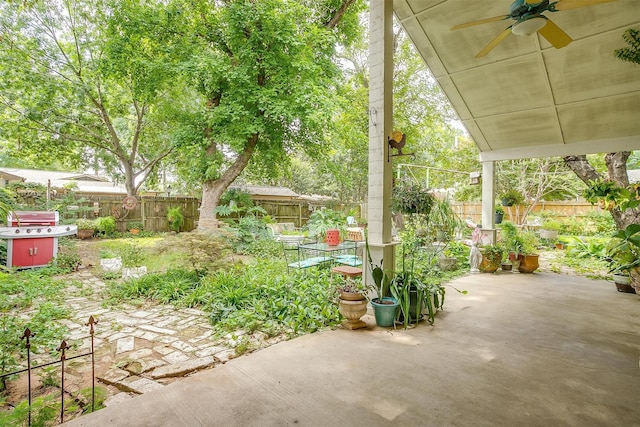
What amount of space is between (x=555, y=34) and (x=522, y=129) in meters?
3.09

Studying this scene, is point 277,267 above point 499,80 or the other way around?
the other way around

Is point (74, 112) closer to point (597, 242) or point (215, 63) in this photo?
point (215, 63)

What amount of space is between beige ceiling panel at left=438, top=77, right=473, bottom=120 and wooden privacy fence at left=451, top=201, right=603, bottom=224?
5666 mm

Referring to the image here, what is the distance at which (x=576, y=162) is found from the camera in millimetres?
7453

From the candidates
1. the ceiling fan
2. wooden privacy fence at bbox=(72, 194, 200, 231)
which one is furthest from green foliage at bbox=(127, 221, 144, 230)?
the ceiling fan

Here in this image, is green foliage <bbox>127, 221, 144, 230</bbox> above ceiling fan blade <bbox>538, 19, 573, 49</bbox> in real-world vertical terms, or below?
below

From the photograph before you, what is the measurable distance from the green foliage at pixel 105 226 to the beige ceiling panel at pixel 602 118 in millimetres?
Answer: 12111

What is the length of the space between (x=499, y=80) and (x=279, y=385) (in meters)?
5.24

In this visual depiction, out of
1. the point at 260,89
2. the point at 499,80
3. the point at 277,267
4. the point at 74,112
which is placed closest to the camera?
the point at 499,80

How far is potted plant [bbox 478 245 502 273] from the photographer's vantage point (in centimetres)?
629

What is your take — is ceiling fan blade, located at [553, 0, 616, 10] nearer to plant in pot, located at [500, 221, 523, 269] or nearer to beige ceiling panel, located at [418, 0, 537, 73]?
beige ceiling panel, located at [418, 0, 537, 73]

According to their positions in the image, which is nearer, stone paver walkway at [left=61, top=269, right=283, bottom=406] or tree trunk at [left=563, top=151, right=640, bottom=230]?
stone paver walkway at [left=61, top=269, right=283, bottom=406]

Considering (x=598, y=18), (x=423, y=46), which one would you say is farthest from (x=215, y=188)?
(x=598, y=18)

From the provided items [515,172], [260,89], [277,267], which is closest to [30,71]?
[260,89]
